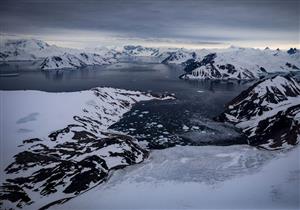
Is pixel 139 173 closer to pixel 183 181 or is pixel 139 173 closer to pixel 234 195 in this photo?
pixel 183 181

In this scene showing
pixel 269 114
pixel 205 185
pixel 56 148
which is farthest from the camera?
pixel 269 114

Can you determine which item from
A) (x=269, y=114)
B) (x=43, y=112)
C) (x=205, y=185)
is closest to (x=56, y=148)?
(x=43, y=112)

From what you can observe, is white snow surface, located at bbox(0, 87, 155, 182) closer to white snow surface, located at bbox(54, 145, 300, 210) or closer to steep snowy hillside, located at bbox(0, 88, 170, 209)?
steep snowy hillside, located at bbox(0, 88, 170, 209)

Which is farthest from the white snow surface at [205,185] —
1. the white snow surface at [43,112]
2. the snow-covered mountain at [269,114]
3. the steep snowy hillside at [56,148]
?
the white snow surface at [43,112]

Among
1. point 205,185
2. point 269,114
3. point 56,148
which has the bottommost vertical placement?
point 56,148

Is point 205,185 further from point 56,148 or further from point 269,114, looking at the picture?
point 269,114

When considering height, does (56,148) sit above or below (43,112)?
below
